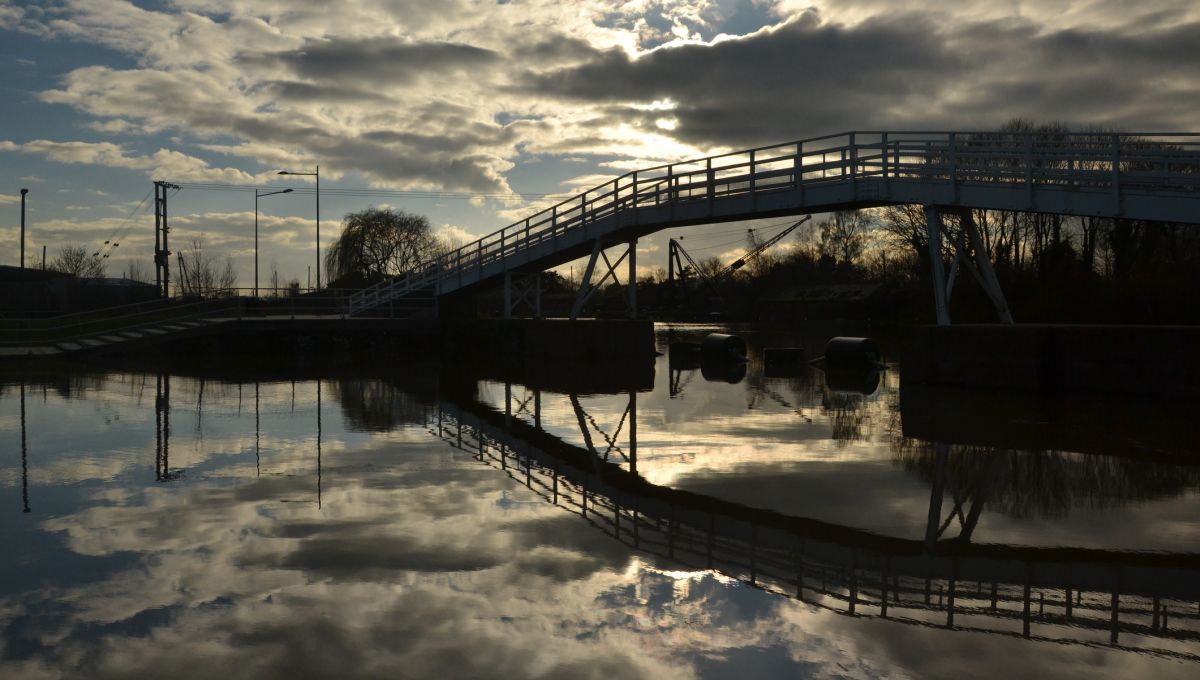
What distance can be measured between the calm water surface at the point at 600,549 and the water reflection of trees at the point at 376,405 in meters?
0.50

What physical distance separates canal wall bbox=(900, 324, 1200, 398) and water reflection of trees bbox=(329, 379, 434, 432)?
10.5 metres

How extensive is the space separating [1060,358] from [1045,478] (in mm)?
10205

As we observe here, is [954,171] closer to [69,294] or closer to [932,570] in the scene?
[932,570]

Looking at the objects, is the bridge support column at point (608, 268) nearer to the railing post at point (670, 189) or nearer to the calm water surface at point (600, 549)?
the railing post at point (670, 189)

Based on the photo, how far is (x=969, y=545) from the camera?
703cm

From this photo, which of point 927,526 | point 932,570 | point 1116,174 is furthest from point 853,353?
point 932,570

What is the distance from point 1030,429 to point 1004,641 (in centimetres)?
897

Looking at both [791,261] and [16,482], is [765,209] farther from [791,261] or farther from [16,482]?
[791,261]

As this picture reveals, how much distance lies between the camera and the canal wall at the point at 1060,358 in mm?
17484

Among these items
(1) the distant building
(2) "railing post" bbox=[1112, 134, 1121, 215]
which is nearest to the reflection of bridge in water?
(2) "railing post" bbox=[1112, 134, 1121, 215]

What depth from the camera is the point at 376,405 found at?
1688cm

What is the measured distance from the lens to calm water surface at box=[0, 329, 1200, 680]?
4.91m

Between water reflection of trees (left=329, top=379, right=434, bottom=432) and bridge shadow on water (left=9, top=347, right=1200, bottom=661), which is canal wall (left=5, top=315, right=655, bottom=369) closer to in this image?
water reflection of trees (left=329, top=379, right=434, bottom=432)

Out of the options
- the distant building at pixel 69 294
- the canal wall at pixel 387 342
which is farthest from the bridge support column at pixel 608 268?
the distant building at pixel 69 294
